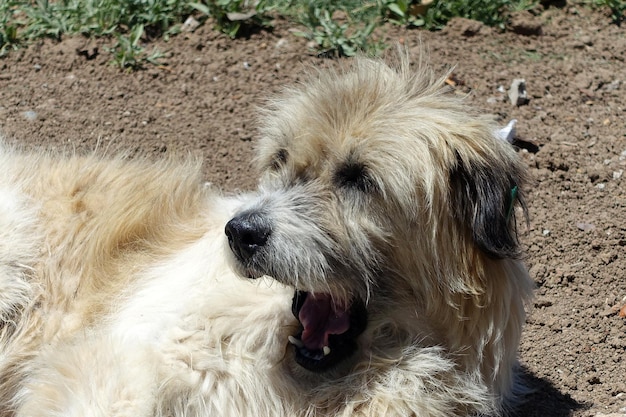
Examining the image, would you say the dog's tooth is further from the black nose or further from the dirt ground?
the dirt ground

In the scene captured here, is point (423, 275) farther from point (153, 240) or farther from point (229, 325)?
point (153, 240)

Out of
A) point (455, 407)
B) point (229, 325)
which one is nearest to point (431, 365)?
point (455, 407)

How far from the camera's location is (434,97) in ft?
11.2

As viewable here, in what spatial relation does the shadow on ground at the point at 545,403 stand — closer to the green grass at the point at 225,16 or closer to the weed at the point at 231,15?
the green grass at the point at 225,16

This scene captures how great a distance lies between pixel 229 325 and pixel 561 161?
294cm

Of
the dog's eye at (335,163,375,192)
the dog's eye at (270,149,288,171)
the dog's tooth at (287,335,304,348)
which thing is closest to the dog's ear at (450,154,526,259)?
the dog's eye at (335,163,375,192)

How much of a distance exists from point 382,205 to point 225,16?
4160mm

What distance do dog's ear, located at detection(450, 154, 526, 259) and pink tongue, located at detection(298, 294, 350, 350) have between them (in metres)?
0.64

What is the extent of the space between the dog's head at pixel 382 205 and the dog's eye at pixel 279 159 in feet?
0.40

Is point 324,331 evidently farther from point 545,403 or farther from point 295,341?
point 545,403

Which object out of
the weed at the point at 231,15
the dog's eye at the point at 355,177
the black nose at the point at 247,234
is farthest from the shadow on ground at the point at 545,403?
the weed at the point at 231,15

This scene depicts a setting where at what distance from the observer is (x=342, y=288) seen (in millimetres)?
3242

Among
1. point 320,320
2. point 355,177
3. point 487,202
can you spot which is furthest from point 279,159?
point 487,202

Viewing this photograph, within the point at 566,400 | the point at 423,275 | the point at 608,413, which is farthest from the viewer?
the point at 566,400
